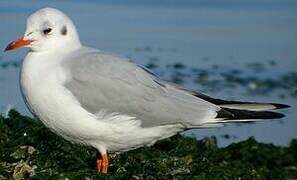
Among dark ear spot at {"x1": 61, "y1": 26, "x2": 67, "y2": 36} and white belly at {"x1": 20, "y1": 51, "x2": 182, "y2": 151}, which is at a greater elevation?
dark ear spot at {"x1": 61, "y1": 26, "x2": 67, "y2": 36}

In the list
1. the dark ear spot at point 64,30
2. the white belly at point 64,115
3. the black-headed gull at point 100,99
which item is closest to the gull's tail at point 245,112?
the black-headed gull at point 100,99

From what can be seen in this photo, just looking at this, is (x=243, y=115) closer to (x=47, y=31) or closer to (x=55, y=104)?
(x=55, y=104)

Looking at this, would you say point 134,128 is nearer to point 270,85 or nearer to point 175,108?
point 175,108

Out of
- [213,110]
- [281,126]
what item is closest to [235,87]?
[281,126]

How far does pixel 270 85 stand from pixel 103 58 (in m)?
6.43

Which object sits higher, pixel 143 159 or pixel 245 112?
pixel 245 112

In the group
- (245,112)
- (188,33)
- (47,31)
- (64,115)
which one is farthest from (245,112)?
(188,33)

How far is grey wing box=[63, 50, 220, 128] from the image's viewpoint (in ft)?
22.0

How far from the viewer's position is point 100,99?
266 inches

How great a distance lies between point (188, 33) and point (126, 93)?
9.04m

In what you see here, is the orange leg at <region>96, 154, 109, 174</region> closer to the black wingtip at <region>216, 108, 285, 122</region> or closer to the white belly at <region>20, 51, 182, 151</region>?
the white belly at <region>20, 51, 182, 151</region>

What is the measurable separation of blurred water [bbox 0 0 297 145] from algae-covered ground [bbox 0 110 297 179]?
8.34 feet

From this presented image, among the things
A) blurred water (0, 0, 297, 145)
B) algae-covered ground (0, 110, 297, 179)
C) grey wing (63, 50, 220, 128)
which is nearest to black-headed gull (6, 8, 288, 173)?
grey wing (63, 50, 220, 128)

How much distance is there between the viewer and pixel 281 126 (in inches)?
427
